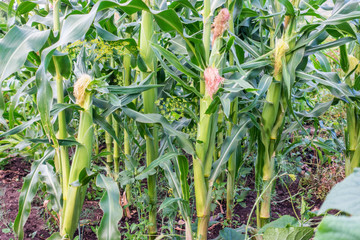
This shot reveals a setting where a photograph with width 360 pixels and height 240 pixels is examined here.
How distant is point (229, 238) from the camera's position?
144 centimetres

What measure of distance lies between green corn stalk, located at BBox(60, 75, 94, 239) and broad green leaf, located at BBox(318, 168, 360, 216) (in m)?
1.07

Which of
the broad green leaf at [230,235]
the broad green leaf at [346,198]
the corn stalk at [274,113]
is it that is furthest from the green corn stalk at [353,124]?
the broad green leaf at [346,198]

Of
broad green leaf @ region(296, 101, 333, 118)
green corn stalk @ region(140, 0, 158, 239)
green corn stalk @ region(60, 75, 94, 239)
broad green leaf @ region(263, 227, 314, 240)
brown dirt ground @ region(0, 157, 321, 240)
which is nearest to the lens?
broad green leaf @ region(263, 227, 314, 240)

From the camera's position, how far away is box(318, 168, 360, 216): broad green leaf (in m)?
0.37

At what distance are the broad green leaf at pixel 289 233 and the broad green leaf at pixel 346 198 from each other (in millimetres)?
636

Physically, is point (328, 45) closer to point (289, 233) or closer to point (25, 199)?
point (289, 233)

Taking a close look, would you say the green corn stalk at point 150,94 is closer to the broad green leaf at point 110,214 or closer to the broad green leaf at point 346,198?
the broad green leaf at point 110,214

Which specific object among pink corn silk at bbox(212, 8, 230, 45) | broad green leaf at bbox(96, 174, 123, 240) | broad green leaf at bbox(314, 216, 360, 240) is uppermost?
pink corn silk at bbox(212, 8, 230, 45)

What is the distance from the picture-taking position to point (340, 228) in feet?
0.95

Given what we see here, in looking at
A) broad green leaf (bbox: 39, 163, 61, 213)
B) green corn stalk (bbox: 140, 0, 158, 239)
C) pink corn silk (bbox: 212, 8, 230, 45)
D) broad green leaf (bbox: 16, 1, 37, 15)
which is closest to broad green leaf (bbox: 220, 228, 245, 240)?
green corn stalk (bbox: 140, 0, 158, 239)

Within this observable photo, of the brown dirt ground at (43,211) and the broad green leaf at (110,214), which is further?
the brown dirt ground at (43,211)

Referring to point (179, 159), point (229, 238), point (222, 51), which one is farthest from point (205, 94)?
point (229, 238)

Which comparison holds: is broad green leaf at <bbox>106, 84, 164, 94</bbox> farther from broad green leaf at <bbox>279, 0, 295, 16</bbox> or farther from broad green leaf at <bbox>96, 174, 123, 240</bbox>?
broad green leaf at <bbox>279, 0, 295, 16</bbox>

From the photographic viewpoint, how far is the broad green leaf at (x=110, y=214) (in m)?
1.19
